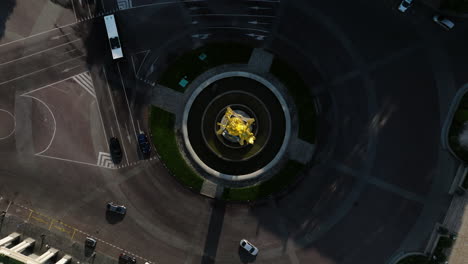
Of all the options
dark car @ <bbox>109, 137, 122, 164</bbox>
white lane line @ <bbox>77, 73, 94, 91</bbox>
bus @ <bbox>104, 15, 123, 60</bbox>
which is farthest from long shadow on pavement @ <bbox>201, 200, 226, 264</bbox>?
bus @ <bbox>104, 15, 123, 60</bbox>

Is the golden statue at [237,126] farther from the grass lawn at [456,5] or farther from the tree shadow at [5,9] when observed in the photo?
the tree shadow at [5,9]

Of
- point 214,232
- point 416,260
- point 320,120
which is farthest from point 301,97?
point 416,260

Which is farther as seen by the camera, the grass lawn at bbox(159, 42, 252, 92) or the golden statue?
the grass lawn at bbox(159, 42, 252, 92)

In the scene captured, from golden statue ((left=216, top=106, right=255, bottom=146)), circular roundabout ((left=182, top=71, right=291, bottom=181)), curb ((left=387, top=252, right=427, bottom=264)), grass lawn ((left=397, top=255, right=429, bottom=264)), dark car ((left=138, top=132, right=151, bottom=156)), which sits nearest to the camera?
golden statue ((left=216, top=106, right=255, bottom=146))

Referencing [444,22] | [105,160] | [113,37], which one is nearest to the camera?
[113,37]

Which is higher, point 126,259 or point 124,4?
point 124,4

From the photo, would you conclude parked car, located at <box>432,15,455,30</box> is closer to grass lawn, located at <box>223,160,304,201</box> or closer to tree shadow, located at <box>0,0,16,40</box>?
grass lawn, located at <box>223,160,304,201</box>

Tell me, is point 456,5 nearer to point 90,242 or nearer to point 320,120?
point 320,120
